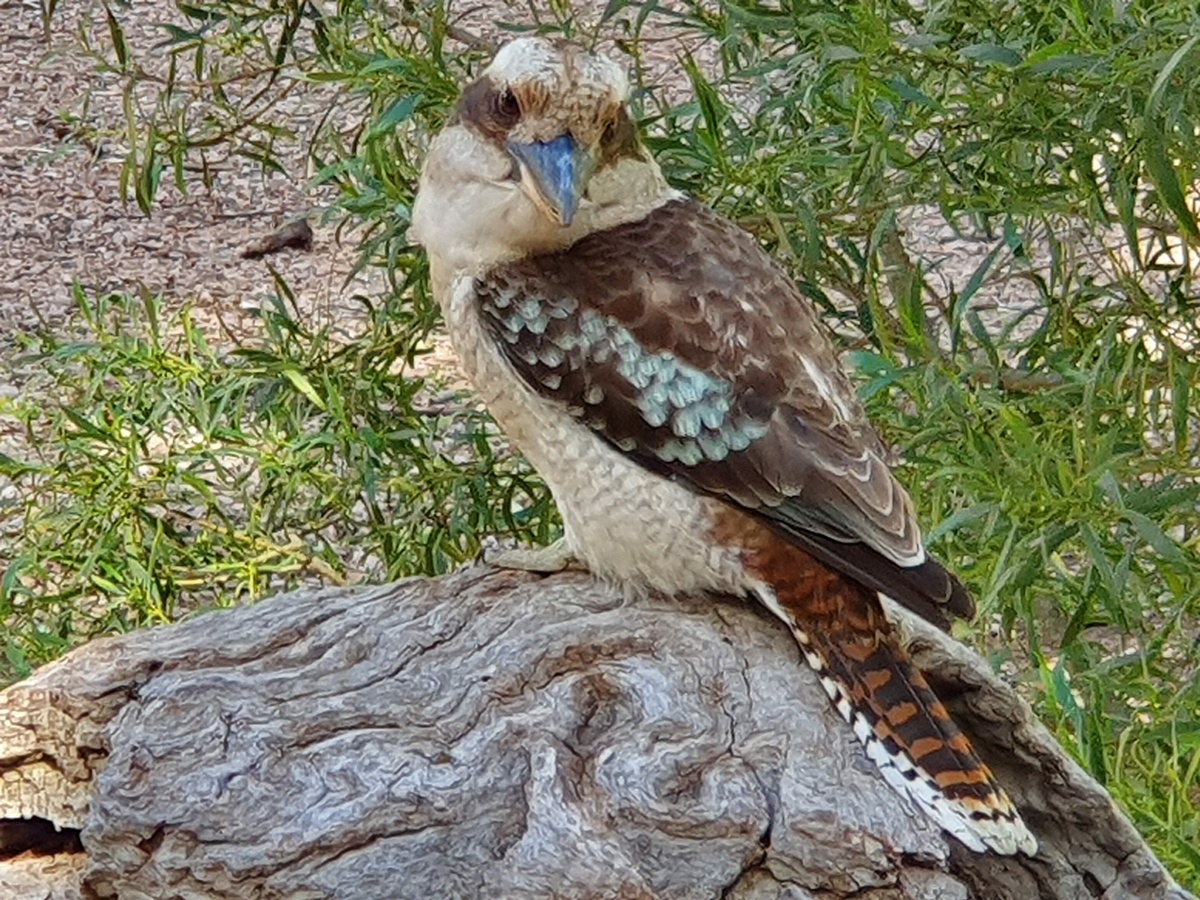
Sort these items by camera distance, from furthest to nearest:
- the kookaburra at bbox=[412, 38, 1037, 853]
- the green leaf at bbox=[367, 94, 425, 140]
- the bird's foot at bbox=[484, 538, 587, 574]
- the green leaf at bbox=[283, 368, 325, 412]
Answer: the green leaf at bbox=[283, 368, 325, 412] → the green leaf at bbox=[367, 94, 425, 140] → the bird's foot at bbox=[484, 538, 587, 574] → the kookaburra at bbox=[412, 38, 1037, 853]

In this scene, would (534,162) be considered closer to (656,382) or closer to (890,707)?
(656,382)

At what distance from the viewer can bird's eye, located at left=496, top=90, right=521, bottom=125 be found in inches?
85.7

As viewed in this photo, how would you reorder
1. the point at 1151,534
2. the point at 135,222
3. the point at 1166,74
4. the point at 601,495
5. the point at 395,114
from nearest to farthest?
the point at 1166,74 → the point at 1151,534 → the point at 601,495 → the point at 395,114 → the point at 135,222

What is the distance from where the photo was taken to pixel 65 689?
207cm

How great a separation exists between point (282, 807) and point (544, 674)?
12.3 inches

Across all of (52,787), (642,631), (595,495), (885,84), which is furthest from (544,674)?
(885,84)

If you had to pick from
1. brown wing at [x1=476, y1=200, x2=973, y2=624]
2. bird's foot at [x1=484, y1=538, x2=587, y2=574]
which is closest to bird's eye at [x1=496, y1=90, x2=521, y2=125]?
brown wing at [x1=476, y1=200, x2=973, y2=624]

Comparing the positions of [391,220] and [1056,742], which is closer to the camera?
[1056,742]

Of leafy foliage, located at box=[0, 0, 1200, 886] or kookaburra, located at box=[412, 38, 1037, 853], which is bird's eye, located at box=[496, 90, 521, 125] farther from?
leafy foliage, located at box=[0, 0, 1200, 886]

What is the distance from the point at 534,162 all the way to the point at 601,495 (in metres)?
0.39

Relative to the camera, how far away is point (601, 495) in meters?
2.18

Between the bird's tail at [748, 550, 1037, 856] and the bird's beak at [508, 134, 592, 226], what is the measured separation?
48cm

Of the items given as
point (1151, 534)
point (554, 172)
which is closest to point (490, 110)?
point (554, 172)

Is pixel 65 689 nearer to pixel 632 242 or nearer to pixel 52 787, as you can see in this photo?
pixel 52 787
